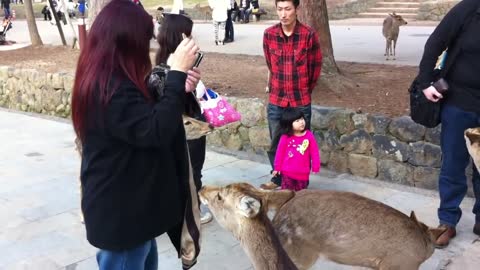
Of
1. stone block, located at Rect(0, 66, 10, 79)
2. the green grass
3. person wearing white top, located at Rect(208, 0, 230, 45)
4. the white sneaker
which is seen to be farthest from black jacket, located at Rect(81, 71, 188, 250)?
the green grass

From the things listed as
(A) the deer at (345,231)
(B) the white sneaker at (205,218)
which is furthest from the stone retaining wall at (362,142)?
(A) the deer at (345,231)

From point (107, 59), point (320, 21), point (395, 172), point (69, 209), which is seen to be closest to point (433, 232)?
point (107, 59)

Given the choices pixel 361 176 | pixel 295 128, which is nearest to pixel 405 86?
pixel 361 176

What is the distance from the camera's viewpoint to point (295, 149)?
5.21 metres

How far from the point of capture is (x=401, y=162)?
240 inches

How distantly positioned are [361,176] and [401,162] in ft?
1.62

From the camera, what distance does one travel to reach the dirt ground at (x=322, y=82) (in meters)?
7.42

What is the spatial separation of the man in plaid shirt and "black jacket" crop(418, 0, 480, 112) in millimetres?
1232

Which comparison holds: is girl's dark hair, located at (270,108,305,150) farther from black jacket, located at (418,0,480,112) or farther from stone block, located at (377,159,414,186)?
stone block, located at (377,159,414,186)

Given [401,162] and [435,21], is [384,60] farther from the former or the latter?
[435,21]

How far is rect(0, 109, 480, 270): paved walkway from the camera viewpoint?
4.52m

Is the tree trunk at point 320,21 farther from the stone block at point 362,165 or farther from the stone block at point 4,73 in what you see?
the stone block at point 4,73

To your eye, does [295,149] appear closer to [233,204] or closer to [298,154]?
[298,154]

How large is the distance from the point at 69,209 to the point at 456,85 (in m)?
3.71
